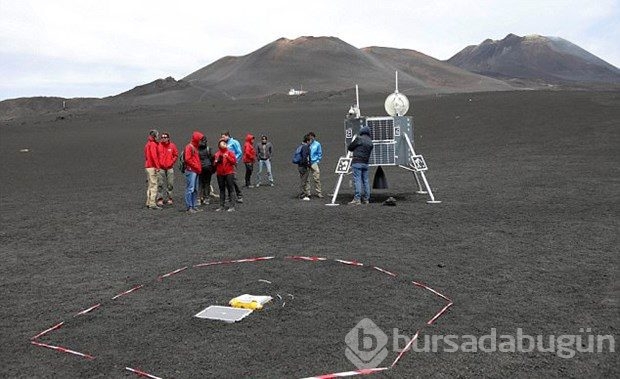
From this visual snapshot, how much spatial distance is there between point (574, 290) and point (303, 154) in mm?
8271

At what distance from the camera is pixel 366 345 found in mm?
4629

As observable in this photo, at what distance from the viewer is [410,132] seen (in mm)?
12469

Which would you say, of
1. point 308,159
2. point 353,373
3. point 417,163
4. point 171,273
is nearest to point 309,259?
point 171,273

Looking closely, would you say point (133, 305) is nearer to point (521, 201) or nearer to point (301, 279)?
point (301, 279)

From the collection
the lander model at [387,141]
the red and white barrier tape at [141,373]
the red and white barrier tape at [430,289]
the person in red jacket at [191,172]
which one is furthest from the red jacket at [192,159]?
the red and white barrier tape at [141,373]

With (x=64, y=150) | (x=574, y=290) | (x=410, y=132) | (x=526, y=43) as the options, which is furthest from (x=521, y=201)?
(x=526, y=43)

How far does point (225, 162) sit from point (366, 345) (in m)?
7.73

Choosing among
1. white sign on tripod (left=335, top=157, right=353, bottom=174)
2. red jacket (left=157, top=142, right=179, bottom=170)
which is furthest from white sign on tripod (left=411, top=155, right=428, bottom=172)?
red jacket (left=157, top=142, right=179, bottom=170)

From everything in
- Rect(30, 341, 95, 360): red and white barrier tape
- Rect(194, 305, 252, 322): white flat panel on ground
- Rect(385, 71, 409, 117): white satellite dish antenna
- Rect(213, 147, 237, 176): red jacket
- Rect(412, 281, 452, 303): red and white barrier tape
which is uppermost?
Rect(385, 71, 409, 117): white satellite dish antenna

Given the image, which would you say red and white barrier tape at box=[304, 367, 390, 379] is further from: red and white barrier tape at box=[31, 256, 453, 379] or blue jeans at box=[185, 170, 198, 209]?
blue jeans at box=[185, 170, 198, 209]

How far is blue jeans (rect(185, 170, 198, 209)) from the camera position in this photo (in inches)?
460

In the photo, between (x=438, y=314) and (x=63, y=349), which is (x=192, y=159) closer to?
(x=63, y=349)

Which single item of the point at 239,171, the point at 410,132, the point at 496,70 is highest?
the point at 496,70

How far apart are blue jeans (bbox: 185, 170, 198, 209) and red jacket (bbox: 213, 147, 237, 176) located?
20.9 inches
